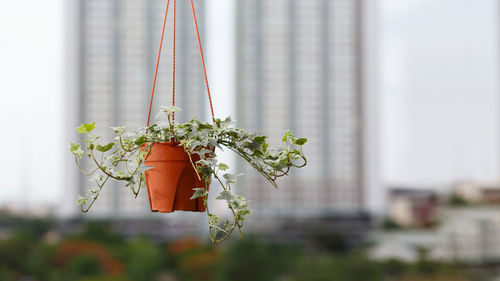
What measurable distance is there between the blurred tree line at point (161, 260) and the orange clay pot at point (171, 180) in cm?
1024

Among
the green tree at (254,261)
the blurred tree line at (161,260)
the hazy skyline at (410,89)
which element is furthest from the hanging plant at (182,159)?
the green tree at (254,261)

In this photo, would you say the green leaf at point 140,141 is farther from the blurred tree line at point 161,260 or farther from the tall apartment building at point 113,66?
the tall apartment building at point 113,66

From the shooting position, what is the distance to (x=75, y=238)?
1254 centimetres

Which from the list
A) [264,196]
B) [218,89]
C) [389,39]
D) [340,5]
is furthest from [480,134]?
[340,5]

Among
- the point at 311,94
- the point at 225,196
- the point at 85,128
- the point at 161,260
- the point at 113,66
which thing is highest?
the point at 113,66

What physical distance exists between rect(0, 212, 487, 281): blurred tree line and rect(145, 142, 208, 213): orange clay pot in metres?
10.2

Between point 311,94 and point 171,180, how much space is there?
39.5 ft

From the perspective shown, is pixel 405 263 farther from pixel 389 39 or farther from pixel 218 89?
pixel 218 89

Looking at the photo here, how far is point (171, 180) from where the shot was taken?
0.85 m

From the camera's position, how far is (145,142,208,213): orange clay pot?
33.6 inches

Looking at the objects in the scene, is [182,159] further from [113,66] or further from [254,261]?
[113,66]

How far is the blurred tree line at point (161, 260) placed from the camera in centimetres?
1117

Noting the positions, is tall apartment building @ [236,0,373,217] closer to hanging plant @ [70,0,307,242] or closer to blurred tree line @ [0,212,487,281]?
blurred tree line @ [0,212,487,281]

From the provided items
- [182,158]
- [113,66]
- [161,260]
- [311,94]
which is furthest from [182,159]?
[113,66]
